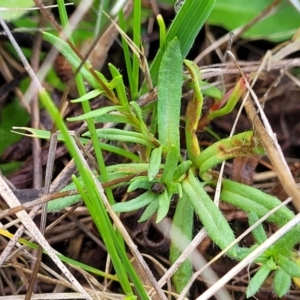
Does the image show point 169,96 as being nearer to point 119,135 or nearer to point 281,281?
point 119,135

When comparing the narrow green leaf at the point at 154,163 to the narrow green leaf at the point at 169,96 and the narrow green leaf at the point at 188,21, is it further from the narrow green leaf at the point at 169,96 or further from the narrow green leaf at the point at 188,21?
the narrow green leaf at the point at 188,21

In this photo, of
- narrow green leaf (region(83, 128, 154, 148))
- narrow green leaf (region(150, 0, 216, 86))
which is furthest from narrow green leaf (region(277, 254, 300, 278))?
narrow green leaf (region(150, 0, 216, 86))

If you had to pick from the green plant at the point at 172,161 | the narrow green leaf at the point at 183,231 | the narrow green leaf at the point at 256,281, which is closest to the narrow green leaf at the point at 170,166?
the green plant at the point at 172,161

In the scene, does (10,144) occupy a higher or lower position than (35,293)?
higher

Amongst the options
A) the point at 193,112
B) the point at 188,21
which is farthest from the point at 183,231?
the point at 188,21

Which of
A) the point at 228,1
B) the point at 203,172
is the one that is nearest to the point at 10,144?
the point at 203,172

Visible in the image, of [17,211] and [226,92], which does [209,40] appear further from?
[17,211]
